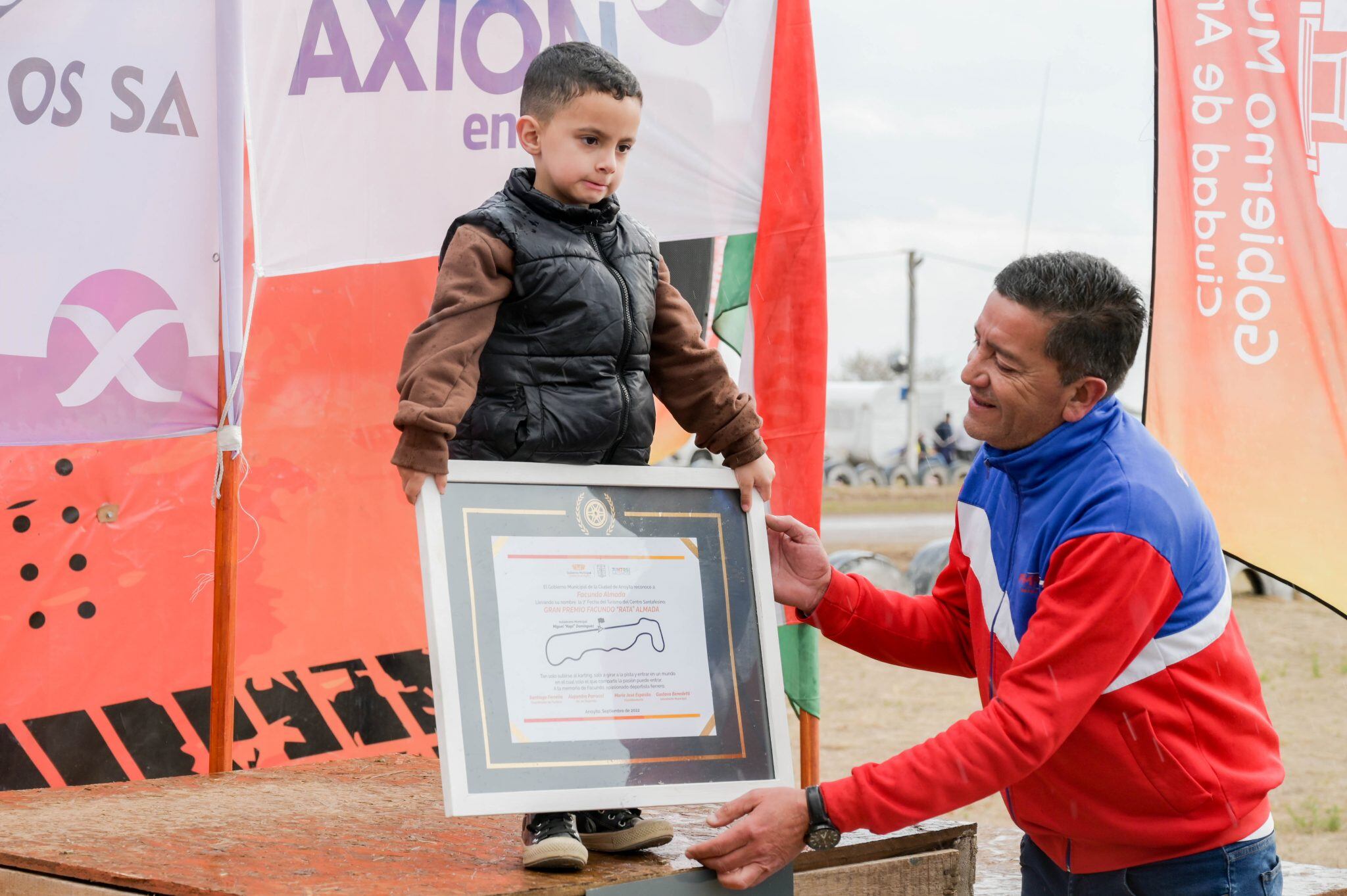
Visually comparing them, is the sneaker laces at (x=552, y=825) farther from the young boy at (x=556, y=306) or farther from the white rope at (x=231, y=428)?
the white rope at (x=231, y=428)

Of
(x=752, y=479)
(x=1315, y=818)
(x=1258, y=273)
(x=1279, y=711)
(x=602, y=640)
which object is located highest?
(x=1258, y=273)

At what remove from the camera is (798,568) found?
2879 mm

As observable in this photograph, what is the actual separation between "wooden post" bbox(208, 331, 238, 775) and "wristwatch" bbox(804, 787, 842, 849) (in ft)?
5.99

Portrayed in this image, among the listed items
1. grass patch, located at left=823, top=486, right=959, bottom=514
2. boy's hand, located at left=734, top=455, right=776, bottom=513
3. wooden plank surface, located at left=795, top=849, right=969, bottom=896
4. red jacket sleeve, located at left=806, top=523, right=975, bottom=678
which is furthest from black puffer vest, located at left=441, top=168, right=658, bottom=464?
grass patch, located at left=823, top=486, right=959, bottom=514

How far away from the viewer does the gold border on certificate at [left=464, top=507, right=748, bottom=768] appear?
2.32 meters

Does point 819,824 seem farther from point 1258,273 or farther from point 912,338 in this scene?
point 912,338

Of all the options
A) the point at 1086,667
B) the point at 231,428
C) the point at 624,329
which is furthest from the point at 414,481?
the point at 231,428

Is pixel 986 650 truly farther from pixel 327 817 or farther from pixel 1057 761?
pixel 327 817

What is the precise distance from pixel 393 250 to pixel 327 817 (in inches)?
60.5

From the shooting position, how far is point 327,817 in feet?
9.75

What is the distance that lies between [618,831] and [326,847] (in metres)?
0.57

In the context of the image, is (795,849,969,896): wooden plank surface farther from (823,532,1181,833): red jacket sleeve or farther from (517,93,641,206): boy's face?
(517,93,641,206): boy's face

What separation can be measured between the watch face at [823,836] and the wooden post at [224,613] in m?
1.83

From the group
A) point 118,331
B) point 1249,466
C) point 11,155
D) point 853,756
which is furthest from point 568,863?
point 853,756
